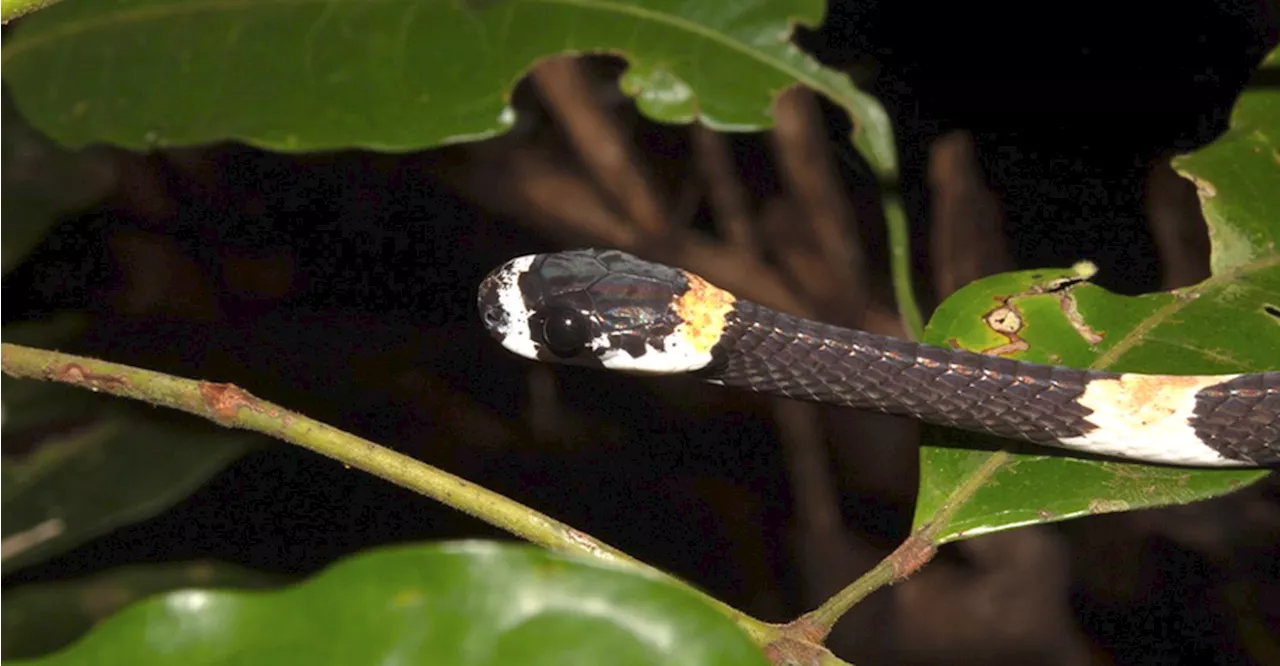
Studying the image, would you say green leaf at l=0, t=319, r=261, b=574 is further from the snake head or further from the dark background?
the dark background

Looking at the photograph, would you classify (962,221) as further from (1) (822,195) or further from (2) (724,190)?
(2) (724,190)

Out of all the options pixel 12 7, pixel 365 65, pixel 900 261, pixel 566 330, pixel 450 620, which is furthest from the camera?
pixel 900 261

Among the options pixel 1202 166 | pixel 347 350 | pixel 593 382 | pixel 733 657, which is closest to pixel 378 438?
pixel 347 350

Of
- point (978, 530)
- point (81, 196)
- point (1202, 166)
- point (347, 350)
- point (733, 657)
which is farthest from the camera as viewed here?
point (347, 350)

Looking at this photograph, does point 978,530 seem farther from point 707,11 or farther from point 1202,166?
point 707,11

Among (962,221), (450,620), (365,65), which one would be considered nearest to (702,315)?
(365,65)

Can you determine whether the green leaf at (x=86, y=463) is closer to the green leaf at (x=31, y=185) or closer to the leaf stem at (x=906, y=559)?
the green leaf at (x=31, y=185)

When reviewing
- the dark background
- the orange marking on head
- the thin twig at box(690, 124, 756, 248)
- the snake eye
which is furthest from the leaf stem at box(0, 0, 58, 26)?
the thin twig at box(690, 124, 756, 248)
